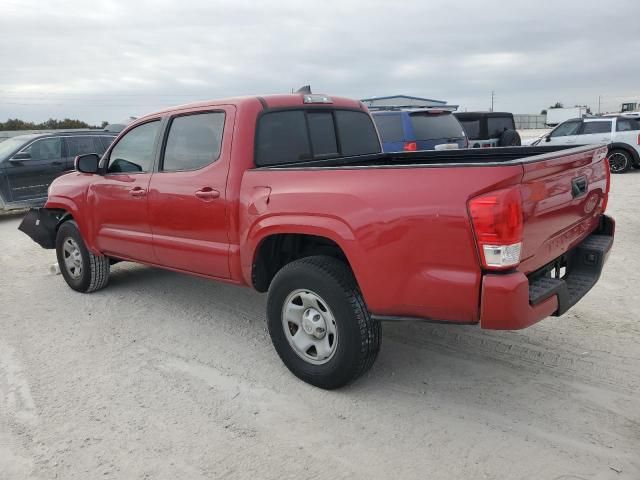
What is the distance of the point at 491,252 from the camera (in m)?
2.57

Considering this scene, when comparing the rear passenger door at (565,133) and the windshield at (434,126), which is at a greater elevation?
the windshield at (434,126)

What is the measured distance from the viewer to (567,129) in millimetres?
15305

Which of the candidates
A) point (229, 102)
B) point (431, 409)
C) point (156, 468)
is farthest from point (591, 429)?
point (229, 102)

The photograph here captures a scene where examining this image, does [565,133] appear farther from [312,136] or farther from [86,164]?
[86,164]

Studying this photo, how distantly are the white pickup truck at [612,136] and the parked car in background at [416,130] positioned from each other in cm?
563

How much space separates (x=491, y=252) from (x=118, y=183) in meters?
3.61

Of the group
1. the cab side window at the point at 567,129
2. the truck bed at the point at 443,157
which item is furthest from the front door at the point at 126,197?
the cab side window at the point at 567,129

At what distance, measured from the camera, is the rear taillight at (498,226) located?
99.2 inches

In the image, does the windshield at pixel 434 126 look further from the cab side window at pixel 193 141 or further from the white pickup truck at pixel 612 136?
the cab side window at pixel 193 141

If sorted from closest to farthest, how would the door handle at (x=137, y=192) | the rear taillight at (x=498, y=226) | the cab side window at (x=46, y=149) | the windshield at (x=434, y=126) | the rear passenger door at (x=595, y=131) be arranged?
the rear taillight at (x=498, y=226), the door handle at (x=137, y=192), the windshield at (x=434, y=126), the cab side window at (x=46, y=149), the rear passenger door at (x=595, y=131)

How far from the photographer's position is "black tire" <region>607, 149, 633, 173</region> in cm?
1476

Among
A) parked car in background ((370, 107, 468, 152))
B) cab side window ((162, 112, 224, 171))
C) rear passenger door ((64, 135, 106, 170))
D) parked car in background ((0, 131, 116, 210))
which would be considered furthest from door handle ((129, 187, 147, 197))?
rear passenger door ((64, 135, 106, 170))

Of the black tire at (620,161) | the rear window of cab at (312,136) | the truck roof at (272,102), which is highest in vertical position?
the truck roof at (272,102)

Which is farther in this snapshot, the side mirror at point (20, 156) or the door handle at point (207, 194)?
the side mirror at point (20, 156)
